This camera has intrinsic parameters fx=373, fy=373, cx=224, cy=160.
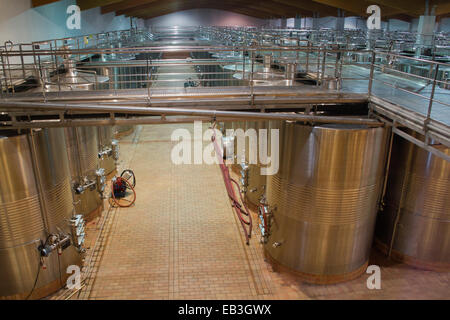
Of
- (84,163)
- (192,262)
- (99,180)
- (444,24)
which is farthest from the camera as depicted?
(444,24)

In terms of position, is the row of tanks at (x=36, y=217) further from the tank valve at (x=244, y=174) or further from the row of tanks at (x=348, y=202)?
the tank valve at (x=244, y=174)

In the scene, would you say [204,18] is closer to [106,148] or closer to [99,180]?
[106,148]

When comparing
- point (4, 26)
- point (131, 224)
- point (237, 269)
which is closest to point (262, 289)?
point (237, 269)

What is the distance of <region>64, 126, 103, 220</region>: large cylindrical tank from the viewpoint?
714cm

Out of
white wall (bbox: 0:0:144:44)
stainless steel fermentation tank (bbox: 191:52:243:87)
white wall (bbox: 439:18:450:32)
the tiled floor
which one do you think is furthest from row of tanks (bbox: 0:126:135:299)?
white wall (bbox: 439:18:450:32)

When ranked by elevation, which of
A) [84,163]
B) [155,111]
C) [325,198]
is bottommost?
[84,163]

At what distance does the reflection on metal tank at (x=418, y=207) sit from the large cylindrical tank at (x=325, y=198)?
25.0 inches

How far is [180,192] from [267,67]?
362 centimetres

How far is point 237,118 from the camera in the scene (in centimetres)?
474

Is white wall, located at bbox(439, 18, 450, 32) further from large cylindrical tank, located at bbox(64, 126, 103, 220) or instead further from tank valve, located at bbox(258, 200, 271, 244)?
large cylindrical tank, located at bbox(64, 126, 103, 220)

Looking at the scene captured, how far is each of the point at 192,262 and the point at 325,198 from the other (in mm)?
2587

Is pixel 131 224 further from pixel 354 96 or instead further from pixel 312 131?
pixel 354 96

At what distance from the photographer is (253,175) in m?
8.26

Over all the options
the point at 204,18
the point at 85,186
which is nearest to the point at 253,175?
the point at 85,186
